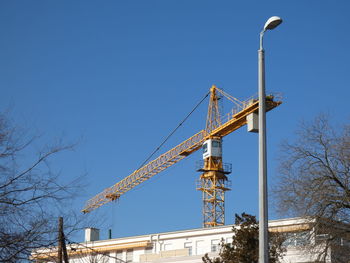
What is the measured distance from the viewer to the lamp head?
1526cm

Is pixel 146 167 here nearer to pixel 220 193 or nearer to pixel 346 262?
pixel 220 193

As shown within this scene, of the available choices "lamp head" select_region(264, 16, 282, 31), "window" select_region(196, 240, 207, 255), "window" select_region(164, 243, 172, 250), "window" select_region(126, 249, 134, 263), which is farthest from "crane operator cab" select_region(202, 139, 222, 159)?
"lamp head" select_region(264, 16, 282, 31)

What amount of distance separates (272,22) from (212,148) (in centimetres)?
7792

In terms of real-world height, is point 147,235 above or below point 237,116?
below

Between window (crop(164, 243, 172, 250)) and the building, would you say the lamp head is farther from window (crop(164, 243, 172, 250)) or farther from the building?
window (crop(164, 243, 172, 250))

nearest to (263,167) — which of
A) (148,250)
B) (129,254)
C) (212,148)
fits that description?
(148,250)

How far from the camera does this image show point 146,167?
106 metres

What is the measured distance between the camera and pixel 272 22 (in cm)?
1537

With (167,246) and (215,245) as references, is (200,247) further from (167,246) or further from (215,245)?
(167,246)

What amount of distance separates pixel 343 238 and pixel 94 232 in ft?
137

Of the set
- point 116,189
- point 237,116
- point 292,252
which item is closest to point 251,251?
point 292,252

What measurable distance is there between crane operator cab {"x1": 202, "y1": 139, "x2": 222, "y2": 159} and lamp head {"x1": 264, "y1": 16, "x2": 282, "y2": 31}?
253 ft

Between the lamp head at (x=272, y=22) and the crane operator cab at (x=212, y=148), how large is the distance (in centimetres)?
7719

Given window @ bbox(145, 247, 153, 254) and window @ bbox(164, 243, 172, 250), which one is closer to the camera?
window @ bbox(164, 243, 172, 250)
